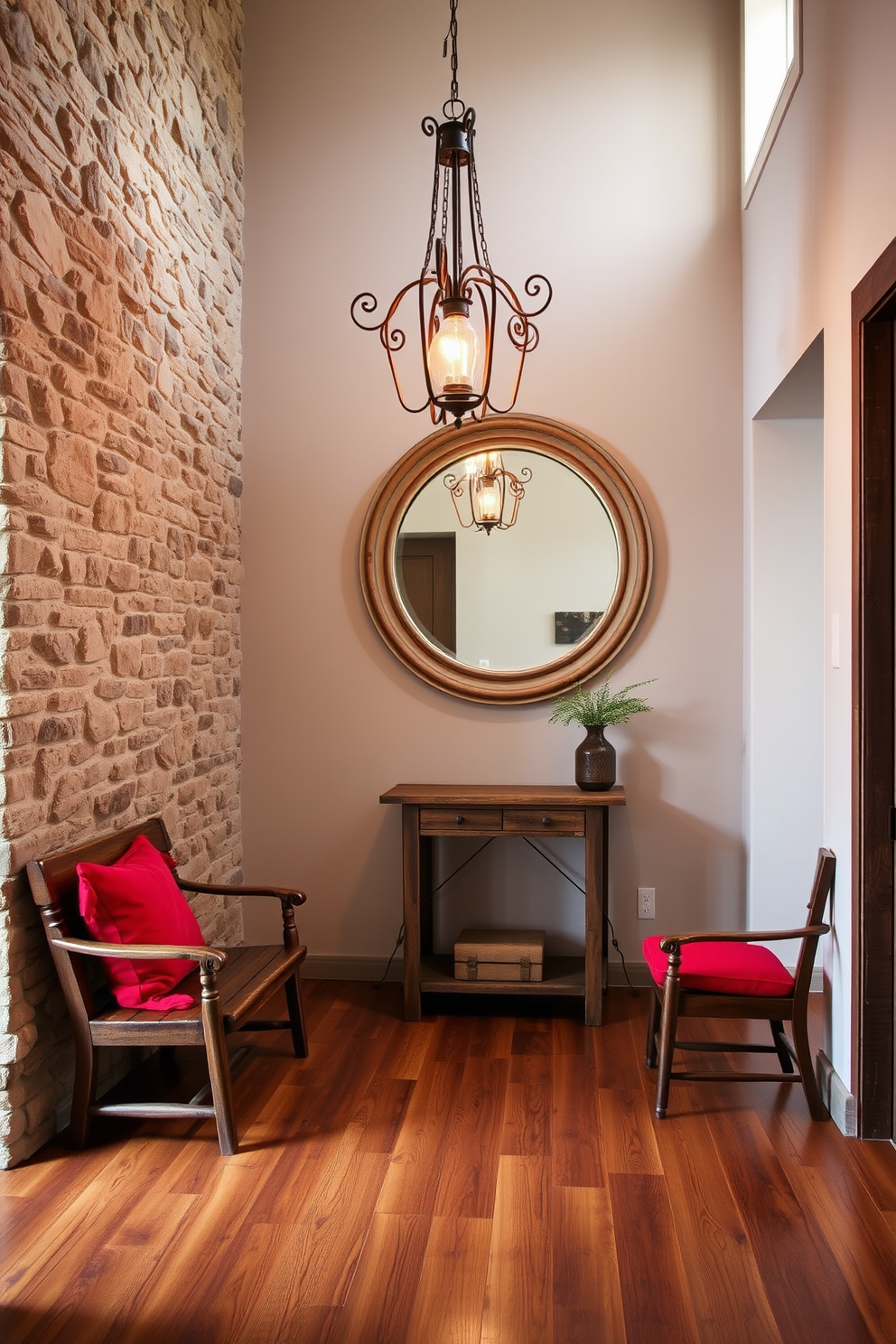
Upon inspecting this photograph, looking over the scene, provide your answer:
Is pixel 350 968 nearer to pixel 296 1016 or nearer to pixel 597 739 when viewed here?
pixel 296 1016

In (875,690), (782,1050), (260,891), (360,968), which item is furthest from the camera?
(360,968)

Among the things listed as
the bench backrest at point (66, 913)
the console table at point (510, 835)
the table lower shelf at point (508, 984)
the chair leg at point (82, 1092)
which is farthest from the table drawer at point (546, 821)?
the chair leg at point (82, 1092)

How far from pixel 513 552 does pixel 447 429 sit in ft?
1.87

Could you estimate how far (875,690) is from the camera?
2654 mm

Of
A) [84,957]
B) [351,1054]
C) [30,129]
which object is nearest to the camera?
[30,129]

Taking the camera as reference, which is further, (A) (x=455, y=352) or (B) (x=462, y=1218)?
(A) (x=455, y=352)

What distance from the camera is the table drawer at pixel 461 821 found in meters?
3.75

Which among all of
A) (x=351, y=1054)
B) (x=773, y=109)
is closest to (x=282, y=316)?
(x=773, y=109)

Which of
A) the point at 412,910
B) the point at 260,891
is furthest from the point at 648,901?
the point at 260,891

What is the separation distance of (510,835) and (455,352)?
179cm

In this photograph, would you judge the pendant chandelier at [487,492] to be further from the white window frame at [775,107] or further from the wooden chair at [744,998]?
the wooden chair at [744,998]

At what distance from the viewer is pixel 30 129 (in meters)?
2.67

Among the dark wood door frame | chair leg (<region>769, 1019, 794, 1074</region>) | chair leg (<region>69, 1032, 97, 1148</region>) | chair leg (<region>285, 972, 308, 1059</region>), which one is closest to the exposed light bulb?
the dark wood door frame

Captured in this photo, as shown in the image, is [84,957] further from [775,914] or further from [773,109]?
[773,109]
